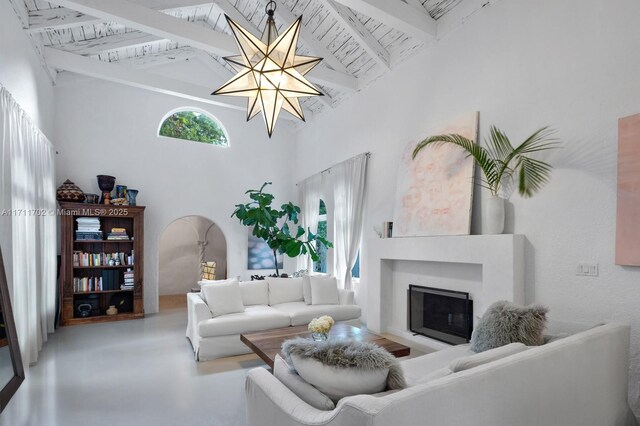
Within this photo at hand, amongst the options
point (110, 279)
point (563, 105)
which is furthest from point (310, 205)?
point (563, 105)

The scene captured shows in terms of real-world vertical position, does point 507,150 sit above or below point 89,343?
above

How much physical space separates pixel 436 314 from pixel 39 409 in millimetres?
4084

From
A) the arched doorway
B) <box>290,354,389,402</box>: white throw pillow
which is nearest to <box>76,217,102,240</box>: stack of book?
the arched doorway

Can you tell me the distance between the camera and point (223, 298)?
446 centimetres

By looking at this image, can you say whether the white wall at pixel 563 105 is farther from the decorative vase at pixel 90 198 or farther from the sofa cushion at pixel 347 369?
the decorative vase at pixel 90 198

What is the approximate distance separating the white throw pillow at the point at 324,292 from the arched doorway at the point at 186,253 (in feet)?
14.9

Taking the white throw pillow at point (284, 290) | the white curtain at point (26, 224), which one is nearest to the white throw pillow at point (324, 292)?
the white throw pillow at point (284, 290)

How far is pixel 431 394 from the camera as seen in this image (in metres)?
1.34

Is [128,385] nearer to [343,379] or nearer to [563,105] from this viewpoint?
[343,379]

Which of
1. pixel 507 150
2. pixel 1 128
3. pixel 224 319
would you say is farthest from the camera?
pixel 224 319

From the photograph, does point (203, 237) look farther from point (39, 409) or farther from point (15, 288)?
point (39, 409)

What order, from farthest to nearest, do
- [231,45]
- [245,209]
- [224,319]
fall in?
[245,209] → [231,45] → [224,319]

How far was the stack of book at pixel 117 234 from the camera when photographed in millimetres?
6232

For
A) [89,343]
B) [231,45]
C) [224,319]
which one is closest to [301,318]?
[224,319]
